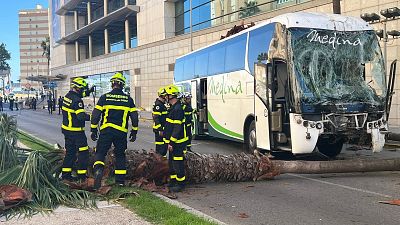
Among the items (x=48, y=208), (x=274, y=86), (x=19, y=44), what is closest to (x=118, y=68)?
(x=274, y=86)

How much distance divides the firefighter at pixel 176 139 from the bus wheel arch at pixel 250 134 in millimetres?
4206

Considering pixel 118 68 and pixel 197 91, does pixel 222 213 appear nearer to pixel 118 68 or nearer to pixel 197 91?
pixel 197 91

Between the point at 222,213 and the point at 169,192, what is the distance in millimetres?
1516

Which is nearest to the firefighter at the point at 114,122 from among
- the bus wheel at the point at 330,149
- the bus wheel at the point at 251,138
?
the bus wheel at the point at 251,138

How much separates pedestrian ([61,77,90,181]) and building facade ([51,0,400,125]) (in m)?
15.7

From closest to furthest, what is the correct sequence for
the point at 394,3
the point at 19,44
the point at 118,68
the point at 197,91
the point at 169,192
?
the point at 169,192 → the point at 197,91 → the point at 394,3 → the point at 118,68 → the point at 19,44

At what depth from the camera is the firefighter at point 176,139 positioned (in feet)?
25.6

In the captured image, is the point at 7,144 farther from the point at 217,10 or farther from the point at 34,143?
the point at 217,10

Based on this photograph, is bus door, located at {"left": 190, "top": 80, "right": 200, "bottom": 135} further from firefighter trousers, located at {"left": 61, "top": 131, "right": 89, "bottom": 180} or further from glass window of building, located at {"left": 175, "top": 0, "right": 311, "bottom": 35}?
glass window of building, located at {"left": 175, "top": 0, "right": 311, "bottom": 35}

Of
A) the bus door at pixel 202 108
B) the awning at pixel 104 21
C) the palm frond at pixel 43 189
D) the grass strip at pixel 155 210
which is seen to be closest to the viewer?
the grass strip at pixel 155 210

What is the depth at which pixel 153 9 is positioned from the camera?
147ft

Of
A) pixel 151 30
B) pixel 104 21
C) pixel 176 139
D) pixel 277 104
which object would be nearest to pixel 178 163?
pixel 176 139

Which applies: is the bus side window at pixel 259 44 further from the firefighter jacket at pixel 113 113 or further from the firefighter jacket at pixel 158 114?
the firefighter jacket at pixel 113 113

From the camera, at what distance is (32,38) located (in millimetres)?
165125
